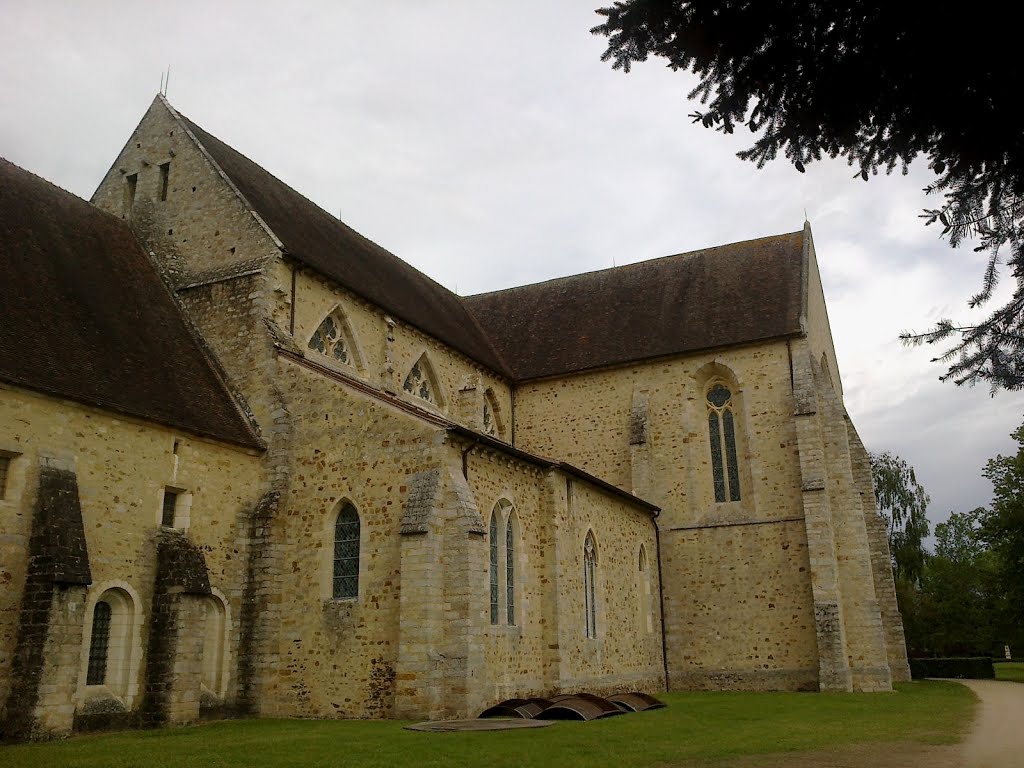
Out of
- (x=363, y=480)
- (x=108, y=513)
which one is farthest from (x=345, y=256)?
(x=108, y=513)

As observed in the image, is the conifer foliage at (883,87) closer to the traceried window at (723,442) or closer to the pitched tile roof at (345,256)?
the pitched tile roof at (345,256)

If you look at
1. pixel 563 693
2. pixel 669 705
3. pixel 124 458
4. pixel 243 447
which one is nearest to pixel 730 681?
pixel 669 705

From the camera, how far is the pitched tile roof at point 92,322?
1444 cm

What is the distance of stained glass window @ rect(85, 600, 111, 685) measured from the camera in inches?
551

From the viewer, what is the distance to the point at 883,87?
19.3 ft

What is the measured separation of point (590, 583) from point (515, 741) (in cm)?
910

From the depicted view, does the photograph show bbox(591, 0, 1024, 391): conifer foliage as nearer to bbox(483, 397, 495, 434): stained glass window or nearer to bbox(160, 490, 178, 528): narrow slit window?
bbox(160, 490, 178, 528): narrow slit window

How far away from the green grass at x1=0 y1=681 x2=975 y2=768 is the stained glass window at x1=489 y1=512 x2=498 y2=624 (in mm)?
3177

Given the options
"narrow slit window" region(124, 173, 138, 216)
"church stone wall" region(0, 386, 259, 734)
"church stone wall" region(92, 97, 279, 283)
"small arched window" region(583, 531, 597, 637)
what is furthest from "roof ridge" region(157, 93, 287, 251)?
"small arched window" region(583, 531, 597, 637)

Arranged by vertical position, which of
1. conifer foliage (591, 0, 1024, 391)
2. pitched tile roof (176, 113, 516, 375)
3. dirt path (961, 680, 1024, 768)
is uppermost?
pitched tile roof (176, 113, 516, 375)

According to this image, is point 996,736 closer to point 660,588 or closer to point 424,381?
point 660,588

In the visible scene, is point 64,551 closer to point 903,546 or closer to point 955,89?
point 955,89

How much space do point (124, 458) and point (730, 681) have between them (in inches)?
681

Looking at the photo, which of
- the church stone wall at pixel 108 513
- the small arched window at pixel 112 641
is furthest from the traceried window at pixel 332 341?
the small arched window at pixel 112 641
